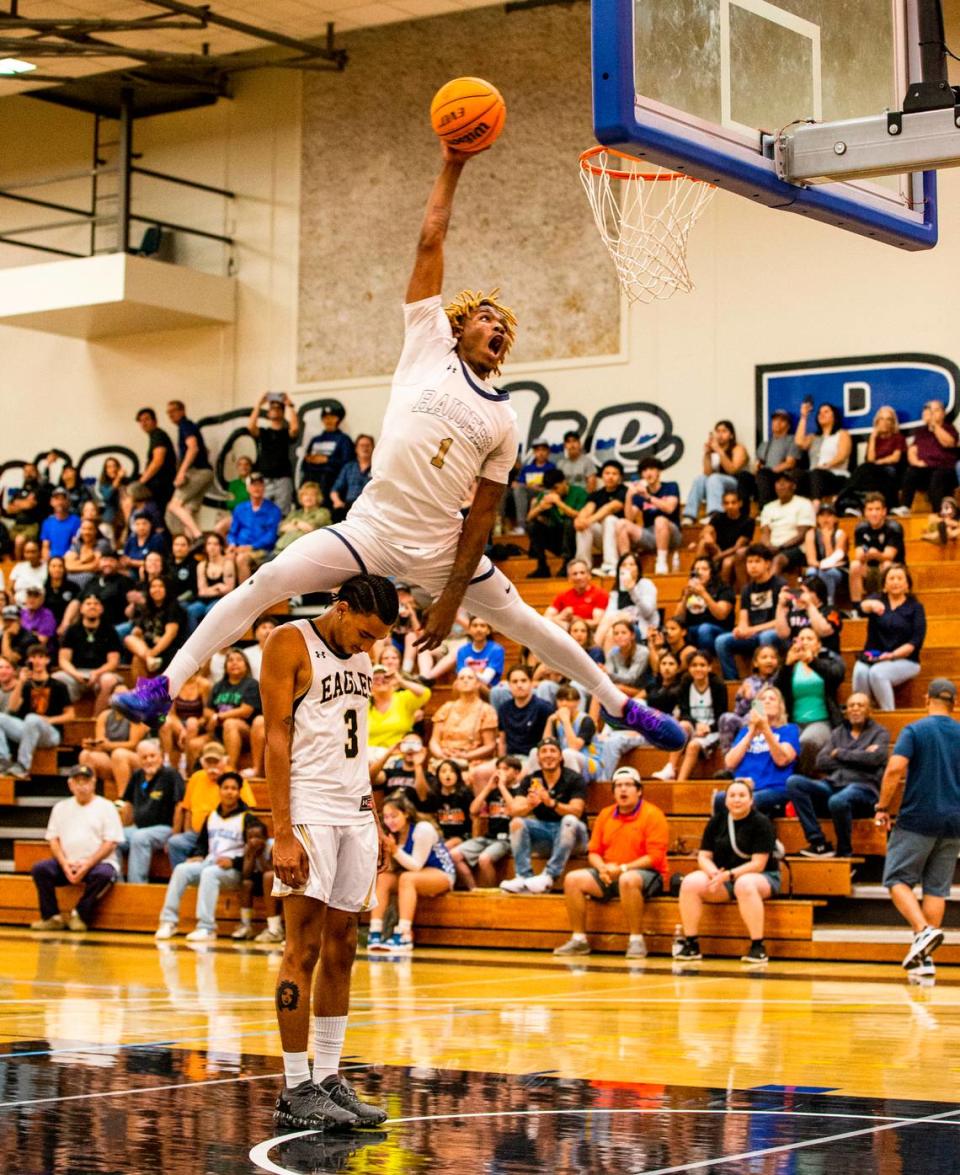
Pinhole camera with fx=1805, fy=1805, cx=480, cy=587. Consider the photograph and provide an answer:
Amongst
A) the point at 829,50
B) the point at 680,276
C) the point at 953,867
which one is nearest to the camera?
the point at 829,50

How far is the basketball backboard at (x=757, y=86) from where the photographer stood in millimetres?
6777

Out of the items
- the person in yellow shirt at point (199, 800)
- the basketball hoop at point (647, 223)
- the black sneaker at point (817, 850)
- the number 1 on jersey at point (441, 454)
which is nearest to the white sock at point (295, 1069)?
the number 1 on jersey at point (441, 454)

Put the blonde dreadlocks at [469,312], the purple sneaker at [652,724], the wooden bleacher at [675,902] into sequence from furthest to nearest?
1. the wooden bleacher at [675,902]
2. the purple sneaker at [652,724]
3. the blonde dreadlocks at [469,312]

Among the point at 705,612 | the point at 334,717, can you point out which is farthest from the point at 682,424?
the point at 334,717

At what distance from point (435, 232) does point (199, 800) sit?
9771mm

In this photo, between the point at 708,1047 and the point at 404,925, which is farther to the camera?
the point at 404,925

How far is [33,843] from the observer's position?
1684 cm

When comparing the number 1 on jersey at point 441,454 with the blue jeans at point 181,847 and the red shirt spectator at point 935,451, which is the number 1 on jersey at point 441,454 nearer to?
the blue jeans at point 181,847

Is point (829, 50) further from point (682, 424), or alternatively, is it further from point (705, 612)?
point (682, 424)

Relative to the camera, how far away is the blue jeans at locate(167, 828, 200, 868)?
1548cm

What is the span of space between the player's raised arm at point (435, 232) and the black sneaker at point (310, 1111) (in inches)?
113

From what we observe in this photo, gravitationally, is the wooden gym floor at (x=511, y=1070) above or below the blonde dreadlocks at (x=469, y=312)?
below

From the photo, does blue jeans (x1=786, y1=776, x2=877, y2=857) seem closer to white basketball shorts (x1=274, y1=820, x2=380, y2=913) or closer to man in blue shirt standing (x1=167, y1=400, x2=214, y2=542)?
white basketball shorts (x1=274, y1=820, x2=380, y2=913)

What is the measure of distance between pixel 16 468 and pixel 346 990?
20796 mm
